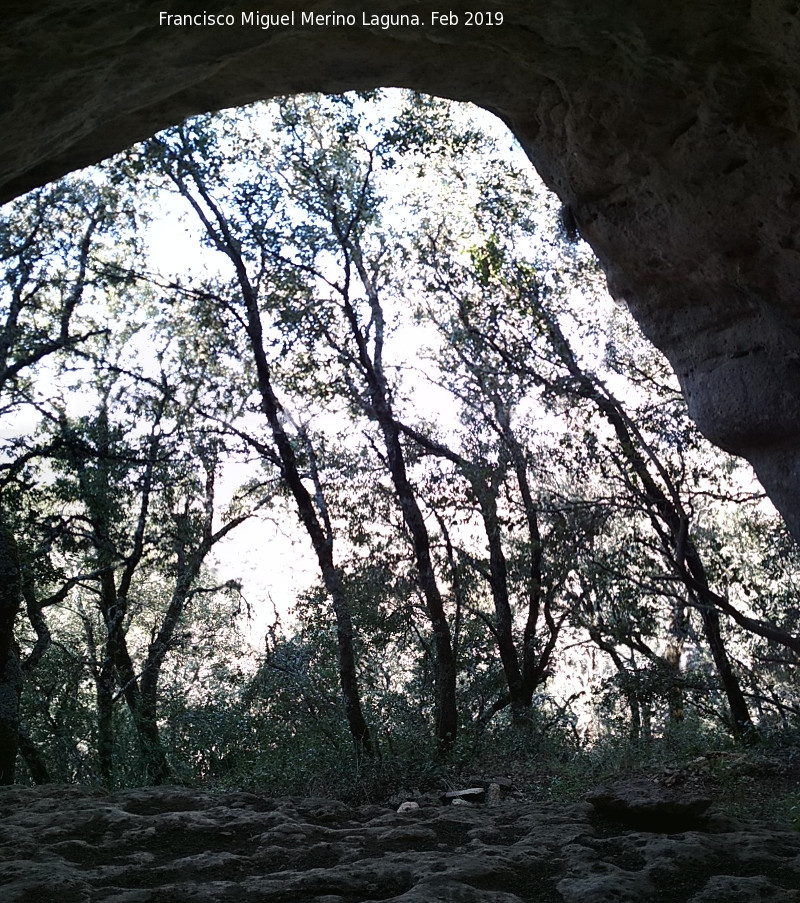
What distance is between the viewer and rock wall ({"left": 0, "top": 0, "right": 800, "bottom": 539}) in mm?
3408

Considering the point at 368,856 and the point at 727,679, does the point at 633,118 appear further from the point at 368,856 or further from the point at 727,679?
the point at 727,679

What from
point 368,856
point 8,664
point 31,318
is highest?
point 31,318

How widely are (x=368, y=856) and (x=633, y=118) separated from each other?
380cm

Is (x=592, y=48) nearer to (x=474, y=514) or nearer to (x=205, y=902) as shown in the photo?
(x=205, y=902)

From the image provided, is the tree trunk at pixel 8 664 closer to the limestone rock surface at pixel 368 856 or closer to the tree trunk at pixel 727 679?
the limestone rock surface at pixel 368 856

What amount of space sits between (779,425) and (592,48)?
2181 millimetres

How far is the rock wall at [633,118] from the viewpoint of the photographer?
341 centimetres

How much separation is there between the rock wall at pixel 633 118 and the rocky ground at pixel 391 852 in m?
1.86

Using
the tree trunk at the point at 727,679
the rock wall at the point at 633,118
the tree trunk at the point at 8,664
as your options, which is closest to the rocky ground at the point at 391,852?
the rock wall at the point at 633,118

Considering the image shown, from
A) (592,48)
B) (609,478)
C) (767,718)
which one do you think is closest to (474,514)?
(609,478)

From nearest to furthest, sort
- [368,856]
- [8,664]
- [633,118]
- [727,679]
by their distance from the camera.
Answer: [368,856] → [633,118] → [8,664] → [727,679]

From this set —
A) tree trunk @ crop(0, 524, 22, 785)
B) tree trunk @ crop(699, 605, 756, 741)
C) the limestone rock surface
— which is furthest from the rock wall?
tree trunk @ crop(699, 605, 756, 741)

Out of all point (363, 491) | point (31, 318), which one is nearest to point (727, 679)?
point (363, 491)

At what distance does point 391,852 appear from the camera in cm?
326
